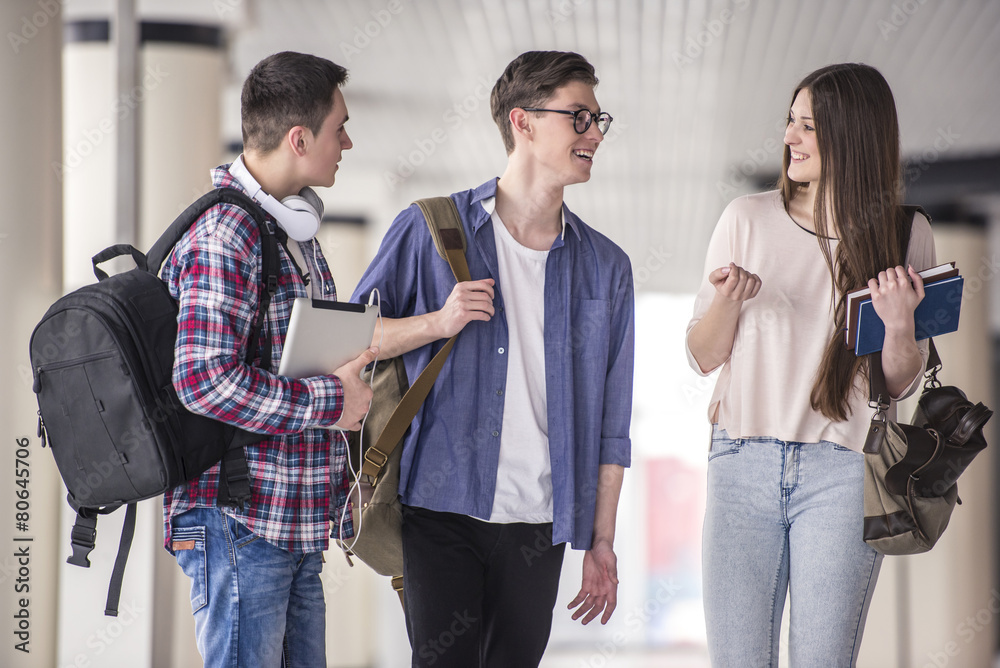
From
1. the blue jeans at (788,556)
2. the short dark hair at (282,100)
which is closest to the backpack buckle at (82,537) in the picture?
the short dark hair at (282,100)

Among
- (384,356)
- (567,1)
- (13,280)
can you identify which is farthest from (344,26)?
(384,356)

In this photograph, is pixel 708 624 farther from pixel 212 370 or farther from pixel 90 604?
pixel 90 604

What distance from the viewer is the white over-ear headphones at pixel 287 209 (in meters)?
1.56

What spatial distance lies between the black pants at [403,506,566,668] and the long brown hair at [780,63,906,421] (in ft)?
2.44

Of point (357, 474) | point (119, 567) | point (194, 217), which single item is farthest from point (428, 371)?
point (119, 567)

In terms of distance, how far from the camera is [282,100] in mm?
1629

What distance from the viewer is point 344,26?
4.87 metres

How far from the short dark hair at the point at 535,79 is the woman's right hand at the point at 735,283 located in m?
0.58

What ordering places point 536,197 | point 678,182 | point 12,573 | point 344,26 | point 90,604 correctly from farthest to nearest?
point 678,182, point 344,26, point 90,604, point 12,573, point 536,197

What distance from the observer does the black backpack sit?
4.42ft

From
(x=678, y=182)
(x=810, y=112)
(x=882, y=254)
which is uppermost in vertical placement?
(x=678, y=182)

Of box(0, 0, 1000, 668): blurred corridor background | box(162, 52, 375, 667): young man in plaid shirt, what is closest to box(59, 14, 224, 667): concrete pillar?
box(0, 0, 1000, 668): blurred corridor background

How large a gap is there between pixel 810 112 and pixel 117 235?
321 centimetres

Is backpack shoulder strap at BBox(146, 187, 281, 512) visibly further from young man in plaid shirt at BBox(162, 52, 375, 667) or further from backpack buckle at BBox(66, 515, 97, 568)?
backpack buckle at BBox(66, 515, 97, 568)
